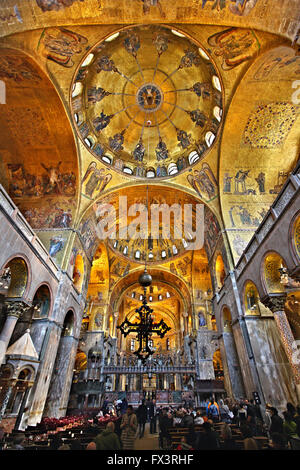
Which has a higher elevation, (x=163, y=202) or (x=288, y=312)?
(x=163, y=202)

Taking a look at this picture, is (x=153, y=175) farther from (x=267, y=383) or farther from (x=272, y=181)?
(x=267, y=383)

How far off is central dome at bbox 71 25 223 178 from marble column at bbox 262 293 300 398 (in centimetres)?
972

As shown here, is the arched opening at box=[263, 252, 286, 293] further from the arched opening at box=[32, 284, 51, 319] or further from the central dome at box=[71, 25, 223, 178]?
the arched opening at box=[32, 284, 51, 319]

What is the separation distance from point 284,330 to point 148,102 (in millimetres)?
15376

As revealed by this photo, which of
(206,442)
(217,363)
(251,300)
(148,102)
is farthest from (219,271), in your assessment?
(206,442)

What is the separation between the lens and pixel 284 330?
8016 millimetres

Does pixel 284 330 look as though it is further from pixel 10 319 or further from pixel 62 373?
pixel 62 373

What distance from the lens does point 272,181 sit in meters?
13.9

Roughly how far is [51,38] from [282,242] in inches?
472

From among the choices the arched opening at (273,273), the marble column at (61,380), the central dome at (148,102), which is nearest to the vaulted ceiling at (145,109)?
the central dome at (148,102)

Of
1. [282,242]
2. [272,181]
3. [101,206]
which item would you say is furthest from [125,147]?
[282,242]

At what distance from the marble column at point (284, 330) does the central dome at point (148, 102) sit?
383 inches
